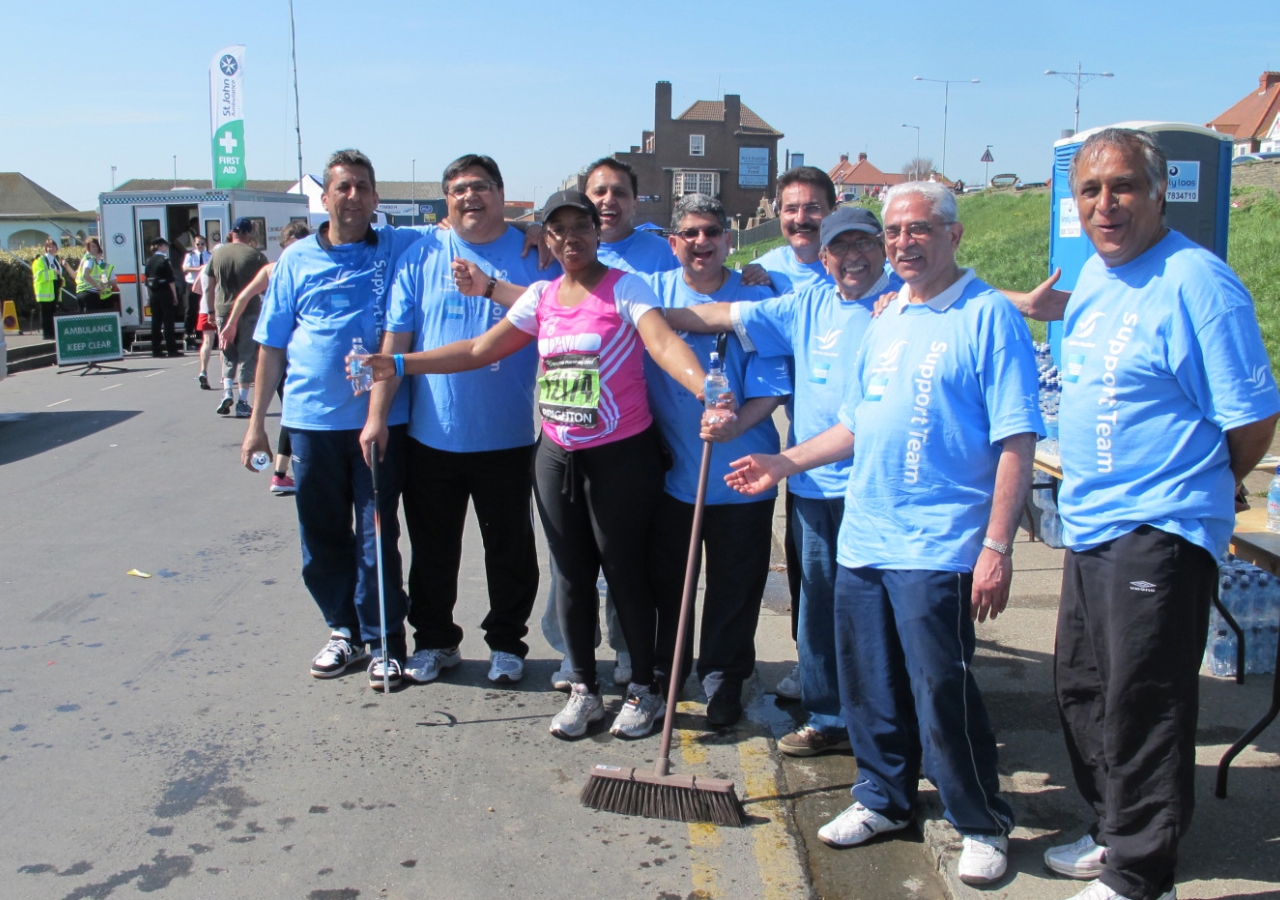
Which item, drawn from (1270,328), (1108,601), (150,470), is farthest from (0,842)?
(1270,328)

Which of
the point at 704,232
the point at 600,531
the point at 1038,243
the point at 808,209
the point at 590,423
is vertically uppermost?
the point at 1038,243

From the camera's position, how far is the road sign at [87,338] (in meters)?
16.4

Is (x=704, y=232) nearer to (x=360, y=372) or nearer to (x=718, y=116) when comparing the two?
(x=360, y=372)

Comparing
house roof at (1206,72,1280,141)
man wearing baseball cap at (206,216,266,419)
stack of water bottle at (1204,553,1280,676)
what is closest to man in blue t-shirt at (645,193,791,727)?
stack of water bottle at (1204,553,1280,676)

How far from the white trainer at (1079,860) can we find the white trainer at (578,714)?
5.78 ft

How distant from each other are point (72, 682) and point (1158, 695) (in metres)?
4.26

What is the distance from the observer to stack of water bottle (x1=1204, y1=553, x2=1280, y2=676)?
4.41 metres

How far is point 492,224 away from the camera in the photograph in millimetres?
4395

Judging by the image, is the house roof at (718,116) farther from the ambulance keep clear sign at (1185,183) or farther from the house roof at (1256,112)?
the ambulance keep clear sign at (1185,183)

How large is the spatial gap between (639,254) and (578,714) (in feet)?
6.48

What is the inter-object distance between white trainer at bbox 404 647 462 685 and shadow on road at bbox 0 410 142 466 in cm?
670

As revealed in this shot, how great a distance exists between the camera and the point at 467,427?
14.4 ft

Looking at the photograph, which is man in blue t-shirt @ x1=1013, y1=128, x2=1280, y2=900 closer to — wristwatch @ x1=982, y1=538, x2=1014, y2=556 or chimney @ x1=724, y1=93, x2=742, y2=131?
wristwatch @ x1=982, y1=538, x2=1014, y2=556

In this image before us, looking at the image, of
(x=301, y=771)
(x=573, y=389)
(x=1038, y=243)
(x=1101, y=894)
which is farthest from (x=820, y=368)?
(x=1038, y=243)
